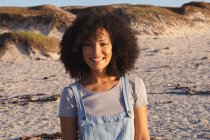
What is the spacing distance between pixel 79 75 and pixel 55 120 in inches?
295

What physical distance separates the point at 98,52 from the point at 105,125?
0.40 meters

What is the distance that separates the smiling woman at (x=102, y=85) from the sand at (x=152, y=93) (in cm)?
160

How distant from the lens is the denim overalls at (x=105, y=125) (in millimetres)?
2582

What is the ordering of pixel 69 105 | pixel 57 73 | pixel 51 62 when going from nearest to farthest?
pixel 69 105
pixel 57 73
pixel 51 62

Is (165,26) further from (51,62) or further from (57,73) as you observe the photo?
(57,73)

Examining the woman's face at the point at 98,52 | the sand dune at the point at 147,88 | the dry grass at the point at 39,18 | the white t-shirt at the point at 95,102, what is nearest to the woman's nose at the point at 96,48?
the woman's face at the point at 98,52

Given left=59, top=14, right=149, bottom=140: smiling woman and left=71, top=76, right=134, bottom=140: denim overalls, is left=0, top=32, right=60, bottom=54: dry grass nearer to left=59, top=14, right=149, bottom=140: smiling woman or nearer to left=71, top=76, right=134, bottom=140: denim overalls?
left=59, top=14, right=149, bottom=140: smiling woman

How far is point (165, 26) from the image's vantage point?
35.6 metres

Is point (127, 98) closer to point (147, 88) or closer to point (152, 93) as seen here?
point (152, 93)

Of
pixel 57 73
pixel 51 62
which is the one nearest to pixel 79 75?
pixel 57 73

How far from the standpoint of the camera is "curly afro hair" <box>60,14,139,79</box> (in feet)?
8.97

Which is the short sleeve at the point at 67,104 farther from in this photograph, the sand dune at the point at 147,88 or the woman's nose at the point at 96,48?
the sand dune at the point at 147,88

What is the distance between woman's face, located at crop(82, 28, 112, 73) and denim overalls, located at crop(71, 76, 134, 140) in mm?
218

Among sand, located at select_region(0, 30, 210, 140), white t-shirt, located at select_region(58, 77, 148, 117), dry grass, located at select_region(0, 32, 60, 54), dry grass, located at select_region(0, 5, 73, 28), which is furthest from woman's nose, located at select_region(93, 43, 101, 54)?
dry grass, located at select_region(0, 5, 73, 28)
